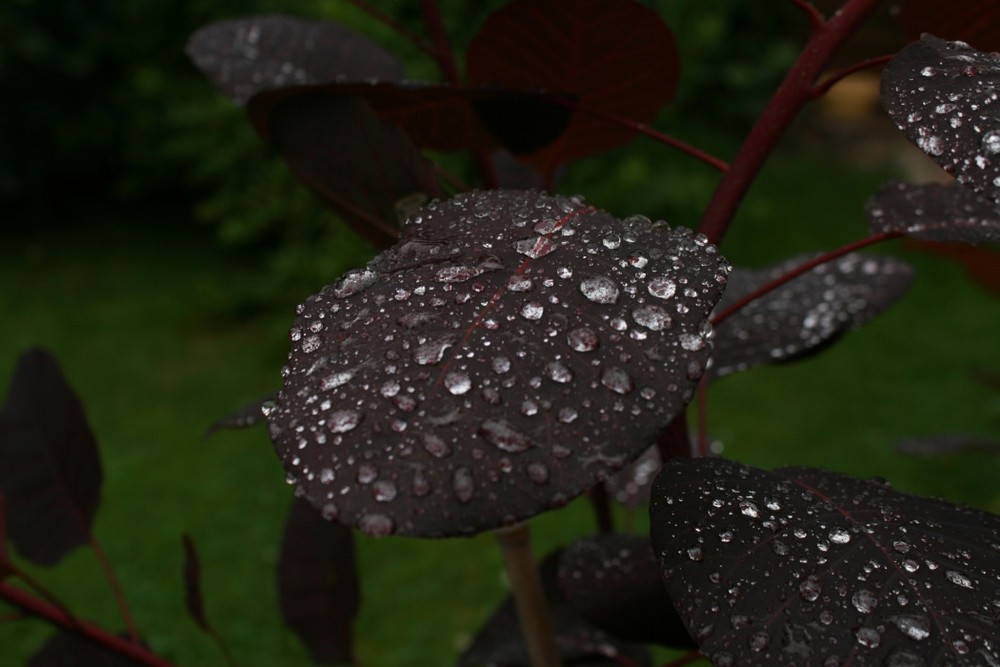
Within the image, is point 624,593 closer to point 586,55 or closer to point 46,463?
point 586,55

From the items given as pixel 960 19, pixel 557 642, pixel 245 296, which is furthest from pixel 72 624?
pixel 245 296

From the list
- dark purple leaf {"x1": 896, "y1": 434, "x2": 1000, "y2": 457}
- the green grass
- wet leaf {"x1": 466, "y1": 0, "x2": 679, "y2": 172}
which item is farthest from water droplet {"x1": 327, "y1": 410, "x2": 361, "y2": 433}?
the green grass


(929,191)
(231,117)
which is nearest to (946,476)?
(929,191)

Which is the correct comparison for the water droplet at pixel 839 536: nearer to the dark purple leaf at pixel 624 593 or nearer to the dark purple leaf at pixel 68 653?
the dark purple leaf at pixel 624 593

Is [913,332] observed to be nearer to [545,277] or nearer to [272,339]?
[272,339]

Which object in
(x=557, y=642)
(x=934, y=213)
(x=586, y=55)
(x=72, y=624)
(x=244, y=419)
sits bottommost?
(x=557, y=642)

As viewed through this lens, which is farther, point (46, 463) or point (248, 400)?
point (248, 400)
